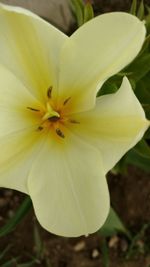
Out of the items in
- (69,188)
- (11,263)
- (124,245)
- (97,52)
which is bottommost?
(124,245)

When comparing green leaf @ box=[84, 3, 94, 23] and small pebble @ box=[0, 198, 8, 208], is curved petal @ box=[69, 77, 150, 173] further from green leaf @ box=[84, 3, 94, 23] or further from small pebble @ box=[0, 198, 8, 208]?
small pebble @ box=[0, 198, 8, 208]

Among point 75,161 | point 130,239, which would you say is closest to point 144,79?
point 75,161

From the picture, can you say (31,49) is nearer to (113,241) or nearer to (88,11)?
(88,11)

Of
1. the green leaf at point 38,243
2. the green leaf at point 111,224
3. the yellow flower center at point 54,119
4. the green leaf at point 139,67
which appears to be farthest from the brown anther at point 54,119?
the green leaf at point 38,243

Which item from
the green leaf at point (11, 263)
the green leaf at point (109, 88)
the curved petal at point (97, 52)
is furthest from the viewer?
the green leaf at point (11, 263)

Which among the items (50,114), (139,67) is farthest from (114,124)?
(139,67)

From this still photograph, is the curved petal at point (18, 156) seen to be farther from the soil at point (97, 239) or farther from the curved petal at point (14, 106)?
the soil at point (97, 239)

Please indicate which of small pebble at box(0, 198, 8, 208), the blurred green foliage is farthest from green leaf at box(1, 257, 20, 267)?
the blurred green foliage
